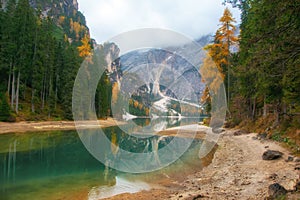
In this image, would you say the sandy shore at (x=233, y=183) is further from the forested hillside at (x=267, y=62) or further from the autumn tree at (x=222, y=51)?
the autumn tree at (x=222, y=51)

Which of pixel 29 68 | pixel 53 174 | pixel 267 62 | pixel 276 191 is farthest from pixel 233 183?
pixel 29 68

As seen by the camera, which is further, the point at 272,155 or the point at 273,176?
the point at 272,155

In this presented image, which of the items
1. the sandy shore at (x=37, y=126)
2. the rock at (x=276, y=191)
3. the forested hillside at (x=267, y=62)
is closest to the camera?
the rock at (x=276, y=191)

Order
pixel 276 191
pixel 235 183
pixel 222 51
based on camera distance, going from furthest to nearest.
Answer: pixel 222 51
pixel 235 183
pixel 276 191

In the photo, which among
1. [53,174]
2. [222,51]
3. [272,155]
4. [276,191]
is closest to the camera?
[276,191]

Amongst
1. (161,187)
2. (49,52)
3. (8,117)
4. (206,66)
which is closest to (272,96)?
(161,187)

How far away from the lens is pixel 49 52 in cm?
4528

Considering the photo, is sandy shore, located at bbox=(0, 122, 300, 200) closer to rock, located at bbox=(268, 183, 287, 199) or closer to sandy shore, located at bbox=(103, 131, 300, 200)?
sandy shore, located at bbox=(103, 131, 300, 200)

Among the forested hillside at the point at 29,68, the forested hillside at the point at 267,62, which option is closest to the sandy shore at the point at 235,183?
the forested hillside at the point at 267,62

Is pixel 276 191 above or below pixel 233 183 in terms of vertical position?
above

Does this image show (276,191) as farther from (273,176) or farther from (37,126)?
(37,126)

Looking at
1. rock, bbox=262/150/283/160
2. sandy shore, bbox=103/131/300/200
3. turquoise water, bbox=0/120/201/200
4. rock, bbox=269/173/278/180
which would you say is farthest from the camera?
rock, bbox=262/150/283/160

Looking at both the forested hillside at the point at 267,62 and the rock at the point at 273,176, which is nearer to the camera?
the forested hillside at the point at 267,62

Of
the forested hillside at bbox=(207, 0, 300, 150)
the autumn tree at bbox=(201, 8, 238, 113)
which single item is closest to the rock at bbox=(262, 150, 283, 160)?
the forested hillside at bbox=(207, 0, 300, 150)
